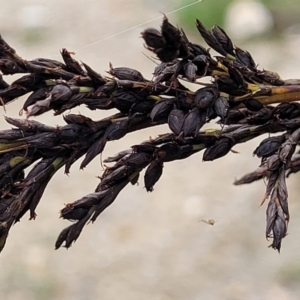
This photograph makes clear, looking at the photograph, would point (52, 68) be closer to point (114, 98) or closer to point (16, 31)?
point (114, 98)

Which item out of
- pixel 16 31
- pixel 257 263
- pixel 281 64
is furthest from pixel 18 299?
pixel 16 31

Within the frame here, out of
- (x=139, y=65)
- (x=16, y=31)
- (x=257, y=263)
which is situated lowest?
(x=257, y=263)

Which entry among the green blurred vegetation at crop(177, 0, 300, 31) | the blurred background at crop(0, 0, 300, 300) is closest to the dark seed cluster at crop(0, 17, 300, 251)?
the blurred background at crop(0, 0, 300, 300)

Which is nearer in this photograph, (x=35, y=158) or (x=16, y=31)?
(x=35, y=158)

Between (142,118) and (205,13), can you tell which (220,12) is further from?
(142,118)

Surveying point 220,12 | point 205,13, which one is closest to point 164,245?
point 205,13

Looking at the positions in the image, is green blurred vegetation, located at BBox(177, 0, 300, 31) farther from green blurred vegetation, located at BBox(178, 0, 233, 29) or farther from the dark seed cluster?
the dark seed cluster

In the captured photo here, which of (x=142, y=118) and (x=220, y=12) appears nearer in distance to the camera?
(x=142, y=118)

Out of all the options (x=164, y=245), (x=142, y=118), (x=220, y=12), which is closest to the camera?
(x=142, y=118)

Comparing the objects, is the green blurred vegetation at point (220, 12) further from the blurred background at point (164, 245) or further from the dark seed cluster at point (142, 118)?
the dark seed cluster at point (142, 118)
